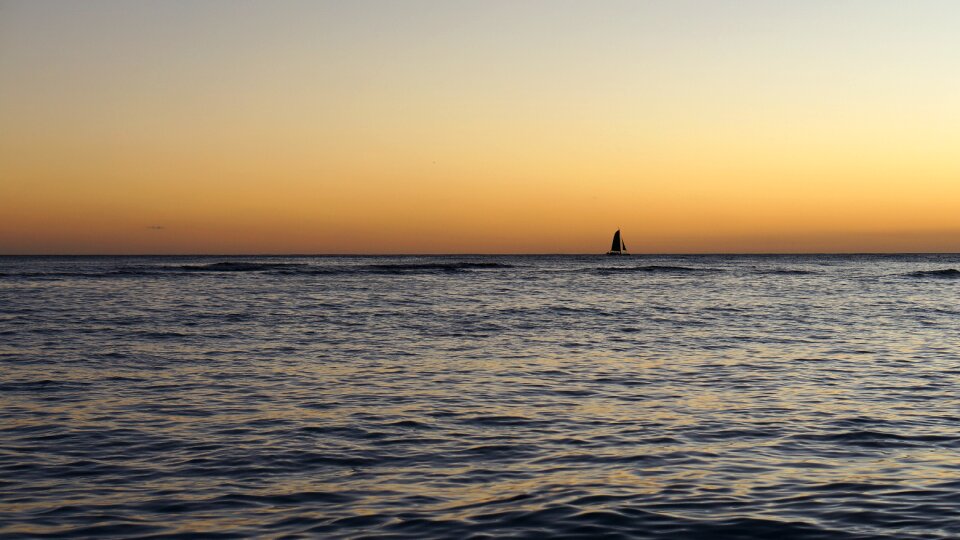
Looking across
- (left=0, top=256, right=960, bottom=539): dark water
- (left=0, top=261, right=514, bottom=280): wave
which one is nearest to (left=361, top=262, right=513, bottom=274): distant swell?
(left=0, top=261, right=514, bottom=280): wave

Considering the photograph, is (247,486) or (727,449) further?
(727,449)

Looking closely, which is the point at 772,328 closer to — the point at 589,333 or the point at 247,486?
the point at 589,333

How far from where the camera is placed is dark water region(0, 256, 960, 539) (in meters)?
8.41

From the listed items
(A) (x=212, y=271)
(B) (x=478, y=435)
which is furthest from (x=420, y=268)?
(B) (x=478, y=435)

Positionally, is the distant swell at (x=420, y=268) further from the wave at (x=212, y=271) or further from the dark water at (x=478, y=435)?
the dark water at (x=478, y=435)

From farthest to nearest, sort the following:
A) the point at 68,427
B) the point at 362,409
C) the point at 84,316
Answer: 1. the point at 84,316
2. the point at 362,409
3. the point at 68,427

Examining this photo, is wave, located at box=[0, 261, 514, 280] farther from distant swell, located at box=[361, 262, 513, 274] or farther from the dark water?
the dark water

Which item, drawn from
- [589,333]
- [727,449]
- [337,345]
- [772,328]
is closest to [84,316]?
[337,345]

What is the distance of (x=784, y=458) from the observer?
10.7 m

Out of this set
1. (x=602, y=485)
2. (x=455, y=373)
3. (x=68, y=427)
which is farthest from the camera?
(x=455, y=373)

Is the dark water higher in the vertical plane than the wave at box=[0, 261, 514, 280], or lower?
lower

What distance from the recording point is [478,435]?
1217 centimetres

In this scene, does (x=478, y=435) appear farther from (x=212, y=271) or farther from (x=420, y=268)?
(x=420, y=268)

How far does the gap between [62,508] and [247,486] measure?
5.97 ft
